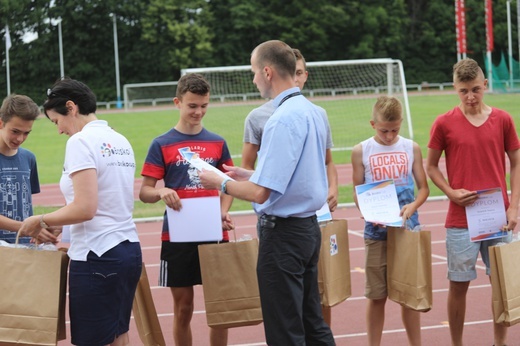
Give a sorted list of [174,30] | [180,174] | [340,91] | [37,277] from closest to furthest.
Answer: [37,277] → [180,174] → [340,91] → [174,30]

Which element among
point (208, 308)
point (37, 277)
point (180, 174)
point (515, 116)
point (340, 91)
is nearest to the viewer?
point (37, 277)

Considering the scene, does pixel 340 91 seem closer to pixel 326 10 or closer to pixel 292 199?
pixel 292 199

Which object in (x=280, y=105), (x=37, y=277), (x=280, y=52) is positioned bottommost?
(x=37, y=277)

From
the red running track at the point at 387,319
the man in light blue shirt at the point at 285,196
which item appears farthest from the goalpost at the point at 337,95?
the man in light blue shirt at the point at 285,196

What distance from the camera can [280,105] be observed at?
4258 mm

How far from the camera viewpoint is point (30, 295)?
4234mm

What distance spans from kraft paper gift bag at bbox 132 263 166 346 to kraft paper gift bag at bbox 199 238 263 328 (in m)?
0.32

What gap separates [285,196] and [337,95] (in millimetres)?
28124

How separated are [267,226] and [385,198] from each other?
1.37 m

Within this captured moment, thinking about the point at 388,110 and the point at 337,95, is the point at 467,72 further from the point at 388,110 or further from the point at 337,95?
the point at 337,95

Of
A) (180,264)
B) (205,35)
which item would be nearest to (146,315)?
(180,264)

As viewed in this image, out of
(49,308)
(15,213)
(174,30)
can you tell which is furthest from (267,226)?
(174,30)

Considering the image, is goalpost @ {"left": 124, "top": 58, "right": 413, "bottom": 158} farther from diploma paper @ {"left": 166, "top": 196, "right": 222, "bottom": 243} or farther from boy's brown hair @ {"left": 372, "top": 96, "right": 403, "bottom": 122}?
diploma paper @ {"left": 166, "top": 196, "right": 222, "bottom": 243}

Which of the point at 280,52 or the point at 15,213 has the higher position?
the point at 280,52
